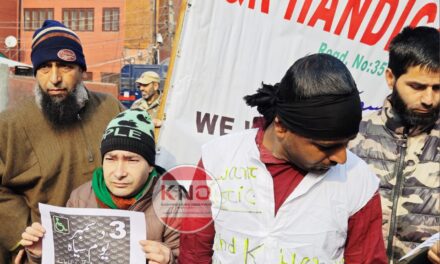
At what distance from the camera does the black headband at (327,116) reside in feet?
5.28

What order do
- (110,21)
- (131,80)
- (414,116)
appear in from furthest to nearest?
(110,21) < (131,80) < (414,116)

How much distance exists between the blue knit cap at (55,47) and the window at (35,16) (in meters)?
27.0

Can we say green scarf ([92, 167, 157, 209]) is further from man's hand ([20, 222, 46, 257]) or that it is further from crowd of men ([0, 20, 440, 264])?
man's hand ([20, 222, 46, 257])

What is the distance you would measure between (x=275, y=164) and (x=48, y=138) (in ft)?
4.57

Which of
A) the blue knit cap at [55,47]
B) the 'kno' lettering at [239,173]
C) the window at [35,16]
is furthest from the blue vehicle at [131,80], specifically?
the 'kno' lettering at [239,173]

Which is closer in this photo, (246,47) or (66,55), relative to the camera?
(66,55)

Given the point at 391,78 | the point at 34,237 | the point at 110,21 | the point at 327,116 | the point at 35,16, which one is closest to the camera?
the point at 327,116

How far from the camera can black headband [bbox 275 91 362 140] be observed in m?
1.61

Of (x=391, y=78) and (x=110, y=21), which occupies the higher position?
(x=391, y=78)

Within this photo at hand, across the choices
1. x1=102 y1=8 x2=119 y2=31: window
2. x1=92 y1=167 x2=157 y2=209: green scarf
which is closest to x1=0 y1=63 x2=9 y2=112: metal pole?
x1=92 y1=167 x2=157 y2=209: green scarf

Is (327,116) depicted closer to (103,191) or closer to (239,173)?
(239,173)

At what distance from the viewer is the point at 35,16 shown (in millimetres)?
29000

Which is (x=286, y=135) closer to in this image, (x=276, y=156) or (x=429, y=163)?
(x=276, y=156)

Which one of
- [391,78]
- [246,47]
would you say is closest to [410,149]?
[391,78]
